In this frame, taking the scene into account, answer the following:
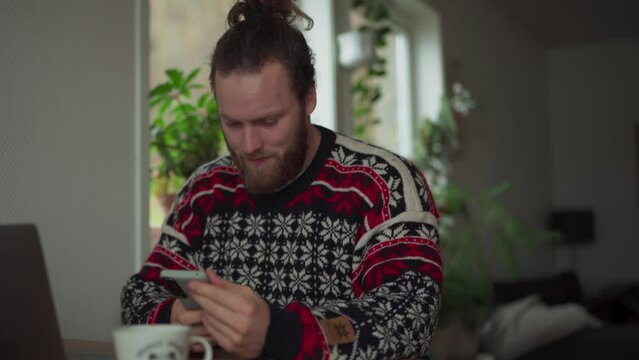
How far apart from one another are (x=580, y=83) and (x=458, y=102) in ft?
10.2

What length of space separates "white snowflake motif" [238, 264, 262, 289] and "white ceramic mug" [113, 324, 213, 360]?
0.68 metres

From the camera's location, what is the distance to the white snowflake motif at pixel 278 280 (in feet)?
4.66

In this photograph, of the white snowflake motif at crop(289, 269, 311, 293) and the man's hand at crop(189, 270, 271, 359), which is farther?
the white snowflake motif at crop(289, 269, 311, 293)

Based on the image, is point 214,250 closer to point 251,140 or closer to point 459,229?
point 251,140

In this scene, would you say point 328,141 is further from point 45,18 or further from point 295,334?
point 45,18

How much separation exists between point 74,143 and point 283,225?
1.92 ft

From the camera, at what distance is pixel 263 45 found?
4.57 ft

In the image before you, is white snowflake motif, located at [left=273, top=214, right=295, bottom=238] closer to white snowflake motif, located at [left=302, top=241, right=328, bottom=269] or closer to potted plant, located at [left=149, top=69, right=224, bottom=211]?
white snowflake motif, located at [left=302, top=241, right=328, bottom=269]

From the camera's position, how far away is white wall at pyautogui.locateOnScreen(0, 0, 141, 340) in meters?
1.52

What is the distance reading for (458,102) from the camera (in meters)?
4.55

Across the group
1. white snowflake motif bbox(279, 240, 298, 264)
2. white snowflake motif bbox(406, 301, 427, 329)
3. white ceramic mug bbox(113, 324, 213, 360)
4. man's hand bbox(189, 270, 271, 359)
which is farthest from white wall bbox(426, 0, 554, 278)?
white ceramic mug bbox(113, 324, 213, 360)

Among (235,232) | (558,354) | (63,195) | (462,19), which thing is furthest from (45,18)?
(462,19)

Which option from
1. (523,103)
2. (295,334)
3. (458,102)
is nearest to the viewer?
(295,334)

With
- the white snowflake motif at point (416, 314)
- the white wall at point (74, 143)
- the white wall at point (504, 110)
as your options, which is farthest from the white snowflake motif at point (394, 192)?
the white wall at point (504, 110)
